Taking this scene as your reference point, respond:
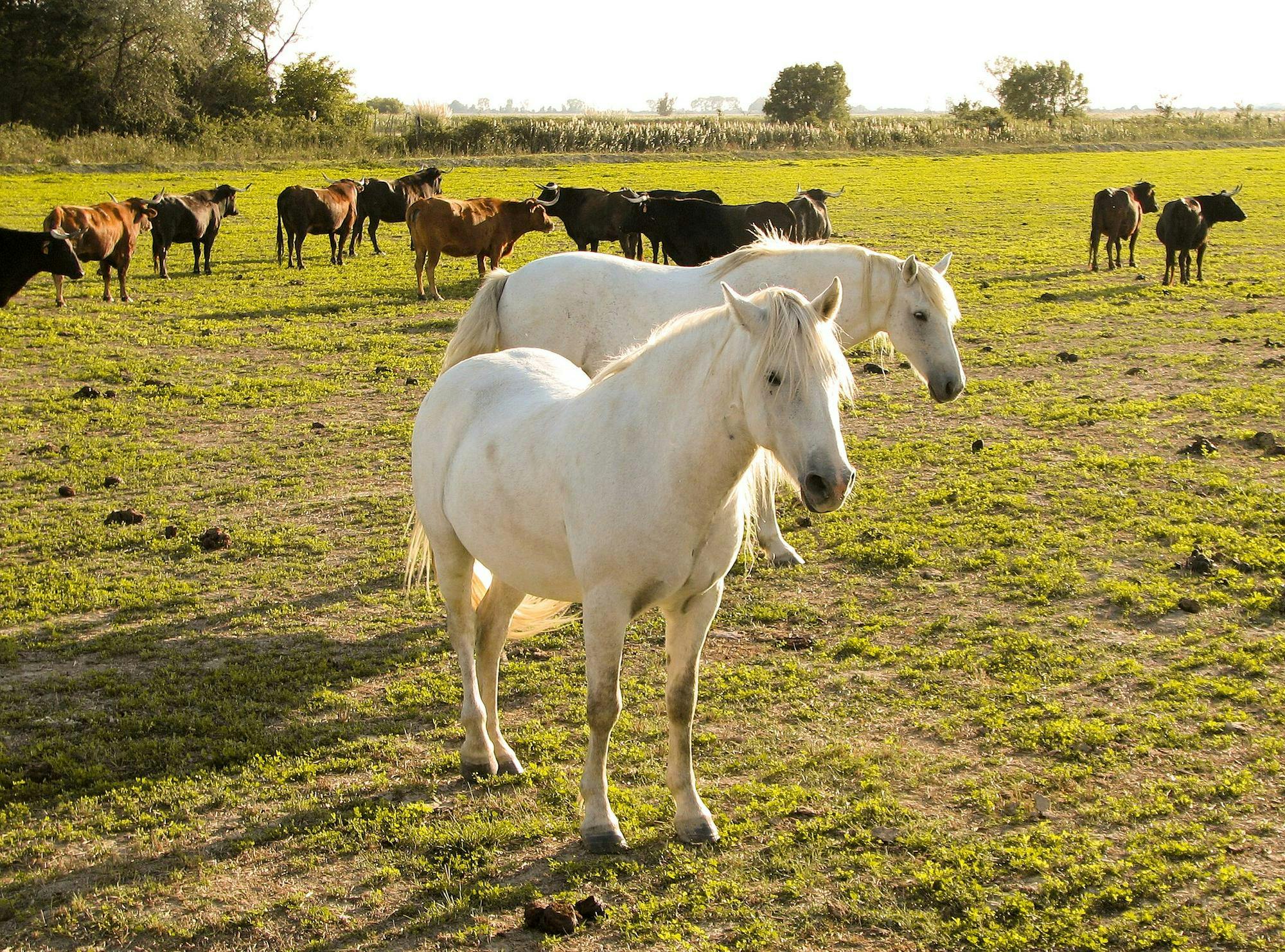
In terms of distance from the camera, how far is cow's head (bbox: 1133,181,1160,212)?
2091cm

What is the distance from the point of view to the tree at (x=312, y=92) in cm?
5191

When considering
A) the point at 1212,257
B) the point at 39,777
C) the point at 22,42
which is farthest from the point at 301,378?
the point at 22,42

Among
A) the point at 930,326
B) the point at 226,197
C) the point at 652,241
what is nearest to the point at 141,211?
the point at 226,197

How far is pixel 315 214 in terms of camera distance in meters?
19.3

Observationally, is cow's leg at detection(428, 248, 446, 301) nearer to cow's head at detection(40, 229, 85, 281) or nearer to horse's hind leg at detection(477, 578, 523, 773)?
cow's head at detection(40, 229, 85, 281)

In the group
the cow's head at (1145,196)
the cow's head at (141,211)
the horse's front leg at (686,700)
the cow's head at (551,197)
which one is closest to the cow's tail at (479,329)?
the horse's front leg at (686,700)

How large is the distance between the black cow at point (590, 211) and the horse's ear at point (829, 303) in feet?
48.6

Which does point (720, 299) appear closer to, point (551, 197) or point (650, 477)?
point (650, 477)


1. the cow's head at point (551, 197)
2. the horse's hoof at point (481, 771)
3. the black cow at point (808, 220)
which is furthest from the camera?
the cow's head at point (551, 197)

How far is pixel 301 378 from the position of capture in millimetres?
11641

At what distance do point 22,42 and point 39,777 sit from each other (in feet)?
156

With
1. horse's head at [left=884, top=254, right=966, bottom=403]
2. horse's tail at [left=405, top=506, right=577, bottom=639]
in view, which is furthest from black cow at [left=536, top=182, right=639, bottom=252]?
horse's tail at [left=405, top=506, right=577, bottom=639]

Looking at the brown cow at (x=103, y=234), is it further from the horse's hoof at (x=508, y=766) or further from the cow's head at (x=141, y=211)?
the horse's hoof at (x=508, y=766)

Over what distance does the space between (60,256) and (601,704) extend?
13.7 m
